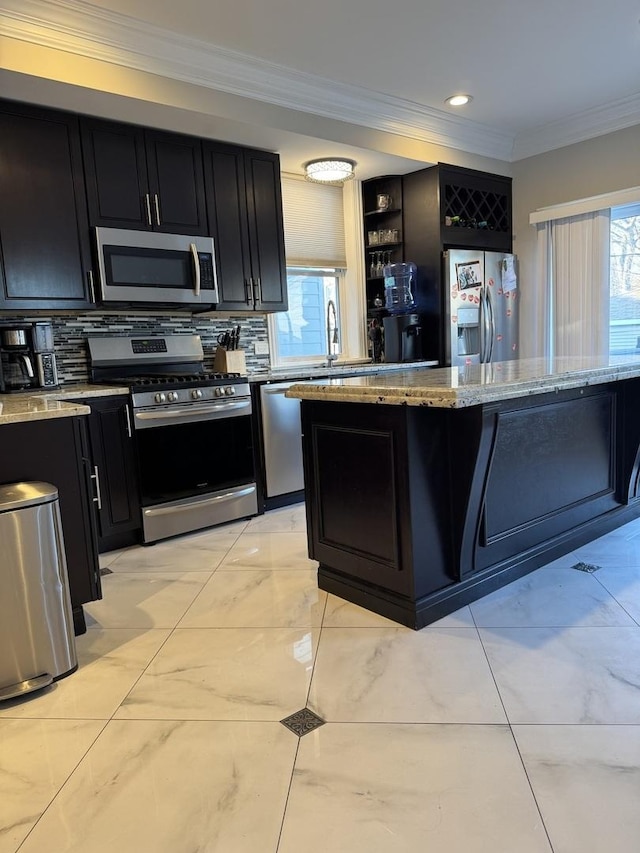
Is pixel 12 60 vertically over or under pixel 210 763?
over

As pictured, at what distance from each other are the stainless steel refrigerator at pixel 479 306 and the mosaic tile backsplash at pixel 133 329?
1497mm

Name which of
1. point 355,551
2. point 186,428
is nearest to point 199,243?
point 186,428

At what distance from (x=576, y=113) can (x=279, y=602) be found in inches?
167

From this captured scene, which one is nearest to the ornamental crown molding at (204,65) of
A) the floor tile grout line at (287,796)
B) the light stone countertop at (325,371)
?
the light stone countertop at (325,371)

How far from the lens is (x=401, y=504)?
2.07m

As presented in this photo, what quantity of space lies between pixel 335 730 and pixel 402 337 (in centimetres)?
342

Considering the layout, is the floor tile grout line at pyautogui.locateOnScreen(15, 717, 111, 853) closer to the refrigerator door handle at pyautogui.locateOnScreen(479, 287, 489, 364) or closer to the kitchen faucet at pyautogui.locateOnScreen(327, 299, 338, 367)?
the kitchen faucet at pyautogui.locateOnScreen(327, 299, 338, 367)

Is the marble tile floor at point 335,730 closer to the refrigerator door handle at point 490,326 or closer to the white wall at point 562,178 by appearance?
the refrigerator door handle at point 490,326

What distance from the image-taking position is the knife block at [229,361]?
12.5 ft

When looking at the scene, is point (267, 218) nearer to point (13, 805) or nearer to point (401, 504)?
point (401, 504)

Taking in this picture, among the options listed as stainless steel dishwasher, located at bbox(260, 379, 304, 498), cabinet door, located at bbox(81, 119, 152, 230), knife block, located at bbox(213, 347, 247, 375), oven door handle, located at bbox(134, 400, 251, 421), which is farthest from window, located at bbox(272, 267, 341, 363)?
cabinet door, located at bbox(81, 119, 152, 230)

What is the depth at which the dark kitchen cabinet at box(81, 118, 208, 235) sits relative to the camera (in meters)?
3.15

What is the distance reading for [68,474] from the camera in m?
2.12

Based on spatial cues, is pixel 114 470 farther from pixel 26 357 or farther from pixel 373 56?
pixel 373 56
